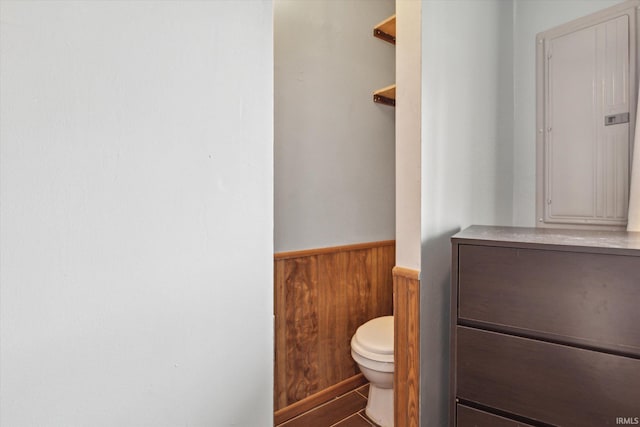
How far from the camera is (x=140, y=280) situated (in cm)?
61

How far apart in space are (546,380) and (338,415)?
1.13 meters

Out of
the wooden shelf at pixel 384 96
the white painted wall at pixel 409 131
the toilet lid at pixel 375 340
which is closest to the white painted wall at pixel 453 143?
the white painted wall at pixel 409 131

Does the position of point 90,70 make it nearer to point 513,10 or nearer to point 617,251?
point 617,251

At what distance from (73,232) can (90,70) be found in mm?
277

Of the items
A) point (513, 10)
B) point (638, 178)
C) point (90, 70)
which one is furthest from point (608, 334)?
point (513, 10)

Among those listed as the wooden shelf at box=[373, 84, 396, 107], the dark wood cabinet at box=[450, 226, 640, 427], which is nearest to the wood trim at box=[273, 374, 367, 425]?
the dark wood cabinet at box=[450, 226, 640, 427]

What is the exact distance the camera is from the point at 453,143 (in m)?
1.41

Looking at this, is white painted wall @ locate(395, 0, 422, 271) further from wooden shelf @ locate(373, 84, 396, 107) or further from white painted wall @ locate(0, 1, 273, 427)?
wooden shelf @ locate(373, 84, 396, 107)

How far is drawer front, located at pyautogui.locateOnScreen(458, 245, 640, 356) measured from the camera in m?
0.88

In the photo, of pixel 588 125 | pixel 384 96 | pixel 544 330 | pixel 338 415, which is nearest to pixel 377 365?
pixel 338 415

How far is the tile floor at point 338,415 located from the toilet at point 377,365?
0.07 m

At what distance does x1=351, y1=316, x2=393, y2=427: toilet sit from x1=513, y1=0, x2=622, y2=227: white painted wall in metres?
0.97

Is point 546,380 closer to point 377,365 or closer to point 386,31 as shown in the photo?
point 377,365

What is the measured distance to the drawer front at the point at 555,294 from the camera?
0.88 m
